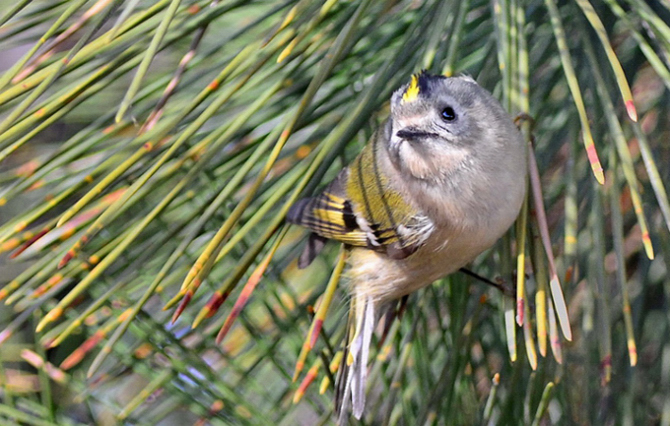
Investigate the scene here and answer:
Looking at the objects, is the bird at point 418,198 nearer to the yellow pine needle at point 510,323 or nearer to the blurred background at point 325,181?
the blurred background at point 325,181

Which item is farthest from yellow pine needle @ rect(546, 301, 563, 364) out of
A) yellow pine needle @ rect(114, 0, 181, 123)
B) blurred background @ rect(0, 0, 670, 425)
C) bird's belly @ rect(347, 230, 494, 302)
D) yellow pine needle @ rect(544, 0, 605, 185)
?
yellow pine needle @ rect(114, 0, 181, 123)

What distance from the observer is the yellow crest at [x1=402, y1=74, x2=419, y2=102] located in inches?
31.7

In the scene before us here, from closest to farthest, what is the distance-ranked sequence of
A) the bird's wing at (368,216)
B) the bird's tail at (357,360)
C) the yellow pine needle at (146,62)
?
the yellow pine needle at (146,62)
the bird's tail at (357,360)
the bird's wing at (368,216)

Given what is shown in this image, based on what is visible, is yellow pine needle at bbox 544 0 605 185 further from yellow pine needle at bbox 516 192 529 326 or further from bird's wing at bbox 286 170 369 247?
bird's wing at bbox 286 170 369 247

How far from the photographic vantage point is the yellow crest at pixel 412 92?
0.80 m

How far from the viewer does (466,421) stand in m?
Answer: 0.79

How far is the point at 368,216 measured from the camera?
98cm

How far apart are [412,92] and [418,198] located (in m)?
0.17

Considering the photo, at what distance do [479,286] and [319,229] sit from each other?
0.20 metres

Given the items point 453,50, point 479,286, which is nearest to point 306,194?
point 453,50

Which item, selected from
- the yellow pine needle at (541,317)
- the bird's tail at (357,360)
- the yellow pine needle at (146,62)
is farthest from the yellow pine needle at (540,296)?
the yellow pine needle at (146,62)

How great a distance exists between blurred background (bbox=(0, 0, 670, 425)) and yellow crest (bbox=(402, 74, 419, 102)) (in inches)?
0.5

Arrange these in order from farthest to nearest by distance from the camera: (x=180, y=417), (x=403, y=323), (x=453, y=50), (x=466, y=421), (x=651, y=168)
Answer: (x=180, y=417)
(x=403, y=323)
(x=466, y=421)
(x=453, y=50)
(x=651, y=168)

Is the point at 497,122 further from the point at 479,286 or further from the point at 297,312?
the point at 297,312
